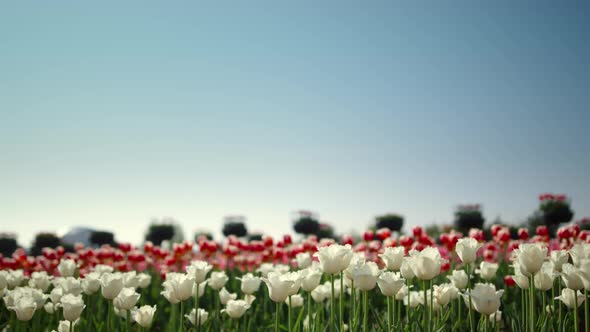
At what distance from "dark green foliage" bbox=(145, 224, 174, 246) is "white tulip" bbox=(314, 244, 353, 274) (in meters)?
14.9

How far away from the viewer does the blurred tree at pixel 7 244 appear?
15.9 meters

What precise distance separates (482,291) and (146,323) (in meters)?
2.89

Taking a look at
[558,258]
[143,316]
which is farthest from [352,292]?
[143,316]

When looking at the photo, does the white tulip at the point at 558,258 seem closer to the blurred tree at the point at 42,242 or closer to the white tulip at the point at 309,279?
the white tulip at the point at 309,279

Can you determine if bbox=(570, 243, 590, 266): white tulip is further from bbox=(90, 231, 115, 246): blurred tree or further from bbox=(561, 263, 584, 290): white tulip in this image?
bbox=(90, 231, 115, 246): blurred tree

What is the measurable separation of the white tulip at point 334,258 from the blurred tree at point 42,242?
1586cm

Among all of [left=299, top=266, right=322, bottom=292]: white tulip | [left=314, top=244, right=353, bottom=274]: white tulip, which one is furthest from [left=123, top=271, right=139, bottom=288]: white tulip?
[left=314, top=244, right=353, bottom=274]: white tulip

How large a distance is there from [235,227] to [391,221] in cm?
533

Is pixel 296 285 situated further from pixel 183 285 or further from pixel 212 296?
pixel 212 296

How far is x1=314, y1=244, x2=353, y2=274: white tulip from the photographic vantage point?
10.9 feet

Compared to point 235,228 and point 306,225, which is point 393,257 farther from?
point 306,225

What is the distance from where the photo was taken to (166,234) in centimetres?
1734

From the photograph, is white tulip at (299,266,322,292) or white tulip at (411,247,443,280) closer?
white tulip at (411,247,443,280)

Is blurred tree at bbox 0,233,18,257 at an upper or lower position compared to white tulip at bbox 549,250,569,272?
lower
